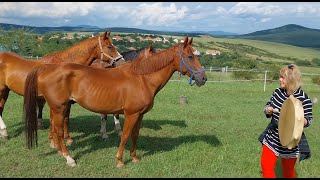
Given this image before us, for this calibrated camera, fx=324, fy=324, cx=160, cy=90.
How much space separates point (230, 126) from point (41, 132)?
17.9 feet

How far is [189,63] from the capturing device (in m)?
5.78

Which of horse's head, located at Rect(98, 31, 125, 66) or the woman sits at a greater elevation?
horse's head, located at Rect(98, 31, 125, 66)

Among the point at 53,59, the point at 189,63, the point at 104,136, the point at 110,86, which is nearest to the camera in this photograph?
the point at 110,86

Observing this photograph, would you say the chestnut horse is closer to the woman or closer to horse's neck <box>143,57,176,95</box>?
horse's neck <box>143,57,176,95</box>

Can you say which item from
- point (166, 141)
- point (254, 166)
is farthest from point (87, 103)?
point (254, 166)

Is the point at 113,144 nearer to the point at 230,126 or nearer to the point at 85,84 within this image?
the point at 85,84

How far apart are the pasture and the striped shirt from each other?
55.7 inches

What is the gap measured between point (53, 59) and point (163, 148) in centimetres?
315

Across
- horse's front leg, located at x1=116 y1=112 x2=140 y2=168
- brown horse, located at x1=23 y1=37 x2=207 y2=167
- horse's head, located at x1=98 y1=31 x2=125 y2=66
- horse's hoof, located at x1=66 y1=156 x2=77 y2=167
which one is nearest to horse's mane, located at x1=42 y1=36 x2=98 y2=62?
horse's head, located at x1=98 y1=31 x2=125 y2=66

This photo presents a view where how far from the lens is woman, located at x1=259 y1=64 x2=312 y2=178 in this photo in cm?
407

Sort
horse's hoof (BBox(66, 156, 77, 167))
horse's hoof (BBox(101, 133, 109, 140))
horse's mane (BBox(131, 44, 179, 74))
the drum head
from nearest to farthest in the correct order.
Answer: the drum head → horse's hoof (BBox(66, 156, 77, 167)) → horse's mane (BBox(131, 44, 179, 74)) → horse's hoof (BBox(101, 133, 109, 140))

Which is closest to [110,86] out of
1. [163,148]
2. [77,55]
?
[77,55]

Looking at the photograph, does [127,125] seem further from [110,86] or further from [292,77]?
[292,77]

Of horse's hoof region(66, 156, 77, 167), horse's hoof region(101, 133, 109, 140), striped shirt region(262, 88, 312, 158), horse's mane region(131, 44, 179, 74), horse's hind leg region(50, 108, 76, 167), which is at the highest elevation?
horse's mane region(131, 44, 179, 74)
